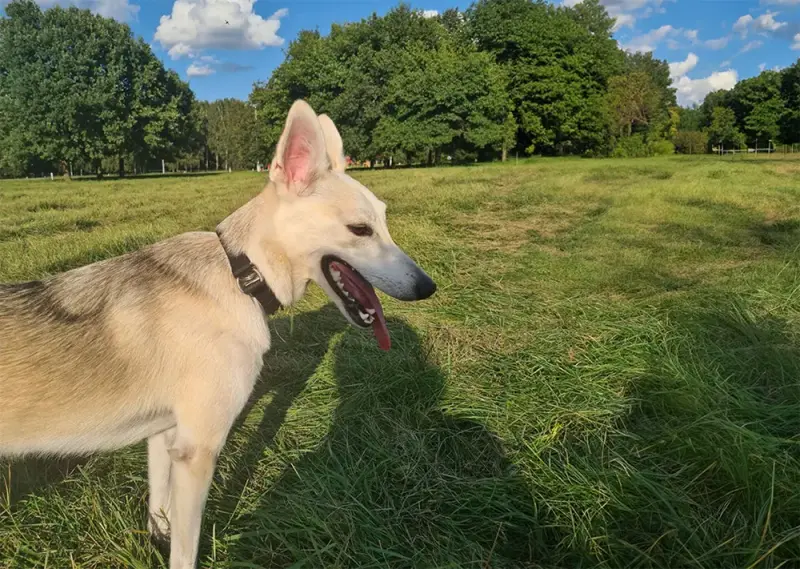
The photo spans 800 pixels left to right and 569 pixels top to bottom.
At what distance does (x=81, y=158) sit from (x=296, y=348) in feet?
142

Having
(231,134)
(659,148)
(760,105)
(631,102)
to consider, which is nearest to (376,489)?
Answer: (659,148)

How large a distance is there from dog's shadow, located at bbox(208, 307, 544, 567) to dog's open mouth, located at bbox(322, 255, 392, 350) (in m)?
0.88

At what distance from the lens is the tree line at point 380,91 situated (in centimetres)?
3722

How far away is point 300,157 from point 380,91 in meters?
45.9

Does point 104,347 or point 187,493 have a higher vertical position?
point 104,347

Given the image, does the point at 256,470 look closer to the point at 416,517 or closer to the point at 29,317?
the point at 416,517

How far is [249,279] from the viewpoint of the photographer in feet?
7.38

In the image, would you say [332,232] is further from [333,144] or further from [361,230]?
[333,144]

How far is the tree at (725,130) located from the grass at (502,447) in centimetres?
8762

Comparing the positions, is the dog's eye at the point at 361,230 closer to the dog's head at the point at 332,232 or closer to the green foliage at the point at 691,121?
the dog's head at the point at 332,232

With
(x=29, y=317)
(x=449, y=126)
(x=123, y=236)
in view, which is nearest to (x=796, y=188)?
(x=123, y=236)

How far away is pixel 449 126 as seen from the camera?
43781 millimetres

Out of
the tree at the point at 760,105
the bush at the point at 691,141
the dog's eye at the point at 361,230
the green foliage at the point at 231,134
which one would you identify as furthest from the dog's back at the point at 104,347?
the tree at the point at 760,105

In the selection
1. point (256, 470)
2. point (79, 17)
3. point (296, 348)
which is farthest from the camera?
point (79, 17)
